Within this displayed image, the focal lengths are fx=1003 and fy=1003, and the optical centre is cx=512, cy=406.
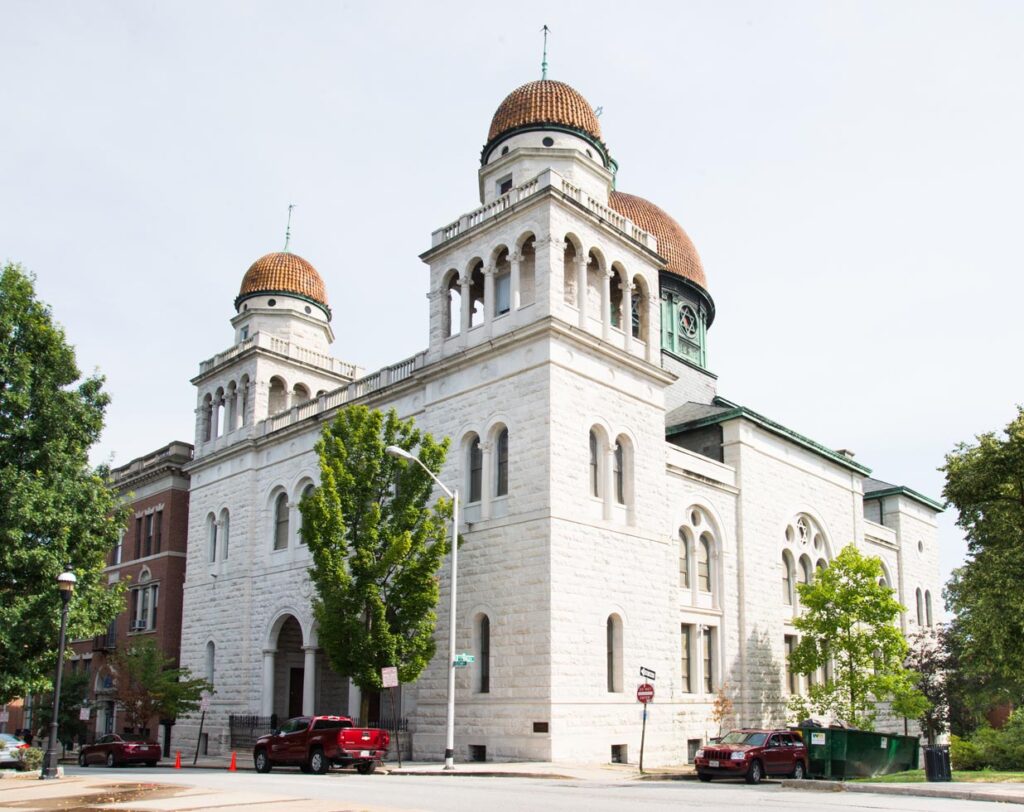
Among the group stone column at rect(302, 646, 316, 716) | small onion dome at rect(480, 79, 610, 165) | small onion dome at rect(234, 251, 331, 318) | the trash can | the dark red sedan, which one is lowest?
the dark red sedan

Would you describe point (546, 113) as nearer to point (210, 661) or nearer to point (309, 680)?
point (309, 680)

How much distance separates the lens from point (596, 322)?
32219 mm

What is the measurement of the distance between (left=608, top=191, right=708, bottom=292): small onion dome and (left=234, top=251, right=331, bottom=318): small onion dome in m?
14.6

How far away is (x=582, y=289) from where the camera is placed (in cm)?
3162

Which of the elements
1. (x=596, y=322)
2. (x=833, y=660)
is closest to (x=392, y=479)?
(x=596, y=322)

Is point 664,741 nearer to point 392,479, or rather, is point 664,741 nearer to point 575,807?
point 392,479

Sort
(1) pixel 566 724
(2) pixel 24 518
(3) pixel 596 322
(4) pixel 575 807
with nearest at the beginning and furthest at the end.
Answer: (4) pixel 575 807 < (2) pixel 24 518 < (1) pixel 566 724 < (3) pixel 596 322

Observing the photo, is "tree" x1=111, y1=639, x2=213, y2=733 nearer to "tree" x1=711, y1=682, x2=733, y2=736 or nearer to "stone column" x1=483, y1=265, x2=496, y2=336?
"stone column" x1=483, y1=265, x2=496, y2=336

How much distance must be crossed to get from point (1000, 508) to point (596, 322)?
12.9 metres

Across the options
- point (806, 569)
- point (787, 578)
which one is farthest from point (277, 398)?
point (806, 569)

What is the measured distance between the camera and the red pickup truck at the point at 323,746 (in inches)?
1008

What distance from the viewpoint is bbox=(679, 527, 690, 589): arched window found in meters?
34.6

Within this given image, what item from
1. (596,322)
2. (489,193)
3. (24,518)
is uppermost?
(489,193)

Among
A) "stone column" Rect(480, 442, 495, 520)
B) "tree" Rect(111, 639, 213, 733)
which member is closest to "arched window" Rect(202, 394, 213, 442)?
"tree" Rect(111, 639, 213, 733)
